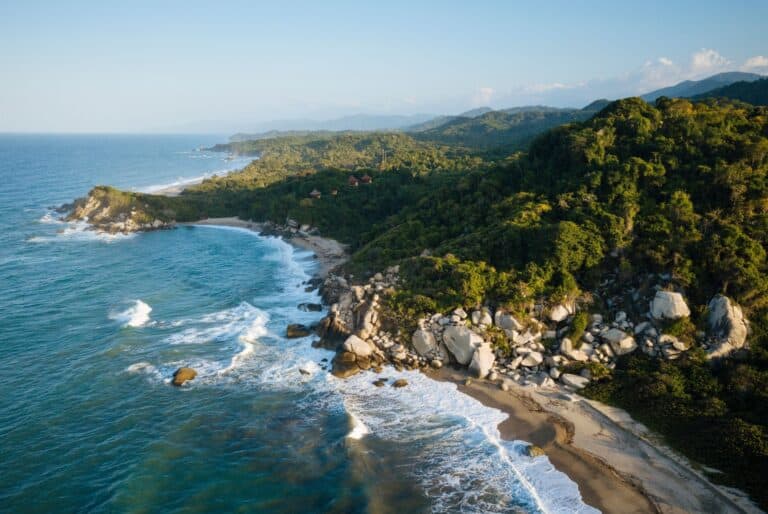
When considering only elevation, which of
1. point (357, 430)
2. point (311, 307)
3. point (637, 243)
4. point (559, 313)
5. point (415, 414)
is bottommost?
point (415, 414)

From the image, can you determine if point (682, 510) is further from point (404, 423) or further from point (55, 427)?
point (55, 427)

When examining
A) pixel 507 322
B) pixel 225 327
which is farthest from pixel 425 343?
pixel 225 327

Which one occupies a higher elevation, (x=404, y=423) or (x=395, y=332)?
(x=395, y=332)

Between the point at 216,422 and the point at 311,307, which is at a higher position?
the point at 311,307

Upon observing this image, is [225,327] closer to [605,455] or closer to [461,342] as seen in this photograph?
[461,342]

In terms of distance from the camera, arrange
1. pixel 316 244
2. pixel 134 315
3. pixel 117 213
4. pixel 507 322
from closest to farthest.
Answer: pixel 507 322
pixel 134 315
pixel 316 244
pixel 117 213

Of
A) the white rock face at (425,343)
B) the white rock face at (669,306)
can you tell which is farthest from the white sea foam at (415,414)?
the white rock face at (669,306)

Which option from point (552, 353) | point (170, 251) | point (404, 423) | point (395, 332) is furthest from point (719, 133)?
point (170, 251)
